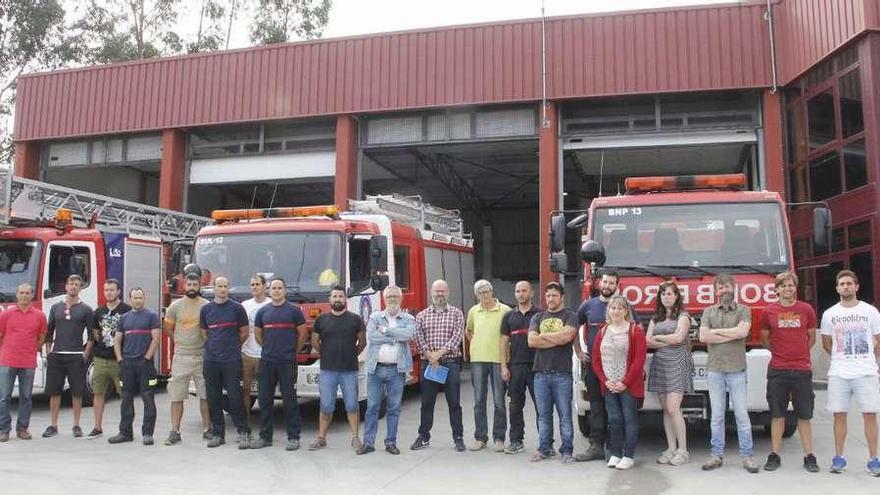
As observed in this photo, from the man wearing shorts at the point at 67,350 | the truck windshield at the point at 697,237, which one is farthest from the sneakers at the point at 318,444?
the truck windshield at the point at 697,237

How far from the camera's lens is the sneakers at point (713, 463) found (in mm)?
5902

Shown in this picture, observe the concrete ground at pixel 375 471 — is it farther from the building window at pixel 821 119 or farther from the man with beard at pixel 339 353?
the building window at pixel 821 119

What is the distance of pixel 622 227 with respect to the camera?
277 inches

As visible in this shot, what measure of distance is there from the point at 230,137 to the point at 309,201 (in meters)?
8.20

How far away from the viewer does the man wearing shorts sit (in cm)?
751

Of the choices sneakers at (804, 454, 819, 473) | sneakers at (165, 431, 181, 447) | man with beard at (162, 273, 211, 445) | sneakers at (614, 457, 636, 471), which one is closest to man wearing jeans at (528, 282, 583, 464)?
sneakers at (614, 457, 636, 471)

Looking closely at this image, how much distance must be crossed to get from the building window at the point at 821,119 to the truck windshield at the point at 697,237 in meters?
7.67

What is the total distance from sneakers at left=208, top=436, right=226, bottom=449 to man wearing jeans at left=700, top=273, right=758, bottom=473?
4.57 m

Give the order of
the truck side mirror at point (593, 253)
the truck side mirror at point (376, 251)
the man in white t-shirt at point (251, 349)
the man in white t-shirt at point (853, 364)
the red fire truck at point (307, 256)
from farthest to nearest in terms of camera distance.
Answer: the truck side mirror at point (376, 251)
the red fire truck at point (307, 256)
the man in white t-shirt at point (251, 349)
the truck side mirror at point (593, 253)
the man in white t-shirt at point (853, 364)

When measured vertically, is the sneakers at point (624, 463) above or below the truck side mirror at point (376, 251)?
below

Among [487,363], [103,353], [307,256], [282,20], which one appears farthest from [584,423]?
[282,20]

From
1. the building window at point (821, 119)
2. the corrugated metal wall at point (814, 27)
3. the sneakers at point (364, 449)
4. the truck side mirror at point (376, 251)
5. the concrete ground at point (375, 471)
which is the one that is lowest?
the concrete ground at point (375, 471)

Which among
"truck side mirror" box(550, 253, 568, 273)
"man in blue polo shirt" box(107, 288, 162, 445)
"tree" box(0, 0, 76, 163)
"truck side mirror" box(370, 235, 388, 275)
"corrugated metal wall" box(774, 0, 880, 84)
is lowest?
"man in blue polo shirt" box(107, 288, 162, 445)

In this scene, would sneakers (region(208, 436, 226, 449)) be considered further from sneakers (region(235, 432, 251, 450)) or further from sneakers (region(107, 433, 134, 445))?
sneakers (region(107, 433, 134, 445))
